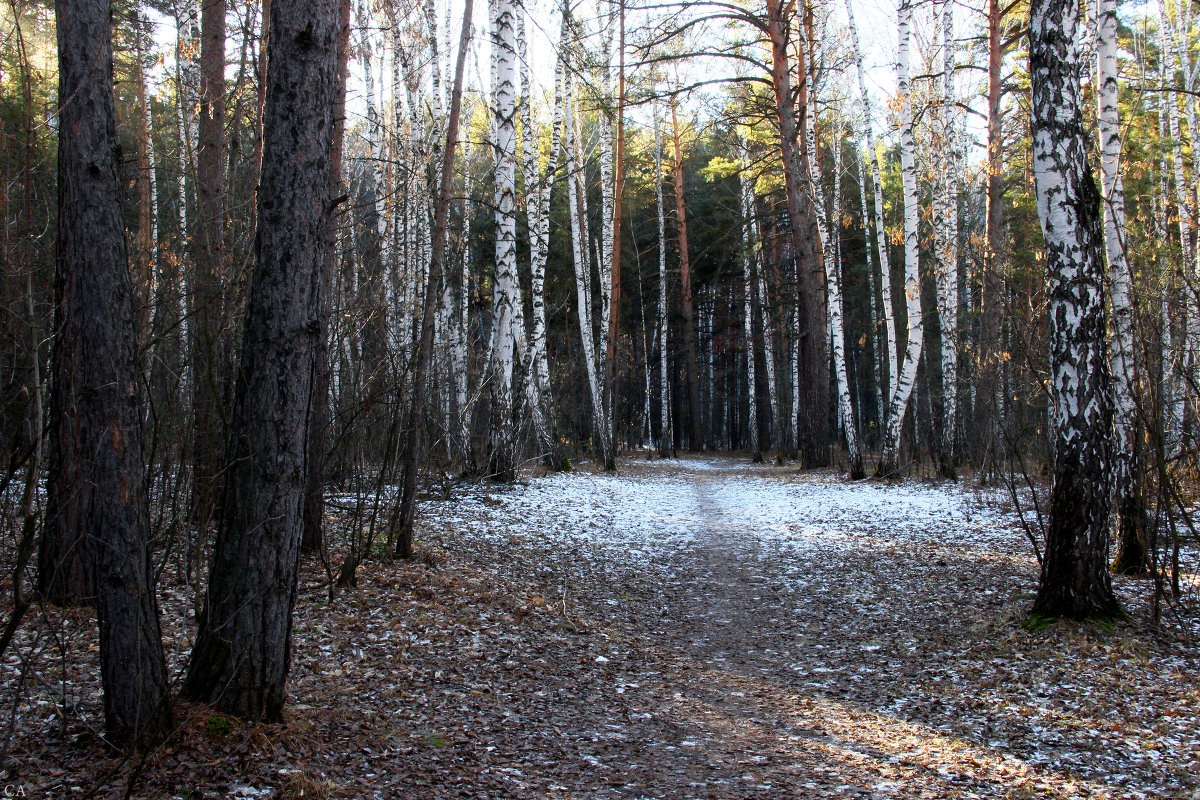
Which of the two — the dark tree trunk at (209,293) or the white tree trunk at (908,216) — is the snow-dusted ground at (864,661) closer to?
the dark tree trunk at (209,293)

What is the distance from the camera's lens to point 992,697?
3941 mm

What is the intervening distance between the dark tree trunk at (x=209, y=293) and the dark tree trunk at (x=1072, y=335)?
5.04 m

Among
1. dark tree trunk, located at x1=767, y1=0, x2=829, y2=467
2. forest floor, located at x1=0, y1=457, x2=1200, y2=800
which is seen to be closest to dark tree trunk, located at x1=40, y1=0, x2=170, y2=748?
forest floor, located at x1=0, y1=457, x2=1200, y2=800

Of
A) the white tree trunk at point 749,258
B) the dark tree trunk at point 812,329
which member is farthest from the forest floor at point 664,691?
the white tree trunk at point 749,258

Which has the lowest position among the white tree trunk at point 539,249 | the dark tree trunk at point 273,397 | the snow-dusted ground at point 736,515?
the snow-dusted ground at point 736,515

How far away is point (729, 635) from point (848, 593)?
4.90 ft

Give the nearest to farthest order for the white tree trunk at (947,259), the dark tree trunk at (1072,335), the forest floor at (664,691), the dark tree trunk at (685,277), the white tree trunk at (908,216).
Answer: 1. the forest floor at (664,691)
2. the dark tree trunk at (1072,335)
3. the white tree trunk at (908,216)
4. the white tree trunk at (947,259)
5. the dark tree trunk at (685,277)

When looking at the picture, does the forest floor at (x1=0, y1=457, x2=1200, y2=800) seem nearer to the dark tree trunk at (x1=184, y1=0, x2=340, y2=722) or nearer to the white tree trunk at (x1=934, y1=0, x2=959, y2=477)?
the dark tree trunk at (x1=184, y1=0, x2=340, y2=722)

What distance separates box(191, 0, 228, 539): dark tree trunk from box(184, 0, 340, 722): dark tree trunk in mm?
319

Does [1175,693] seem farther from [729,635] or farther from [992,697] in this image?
[729,635]

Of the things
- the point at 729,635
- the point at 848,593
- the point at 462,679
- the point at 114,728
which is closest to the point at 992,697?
the point at 729,635

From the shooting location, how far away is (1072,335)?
4.74 m

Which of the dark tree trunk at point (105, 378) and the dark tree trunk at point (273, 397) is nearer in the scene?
the dark tree trunk at point (105, 378)

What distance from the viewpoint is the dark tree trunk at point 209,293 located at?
12.6 ft
